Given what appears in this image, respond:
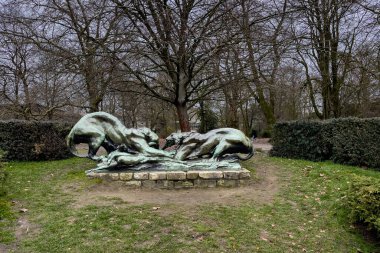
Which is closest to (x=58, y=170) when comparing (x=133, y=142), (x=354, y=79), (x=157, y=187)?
(x=133, y=142)

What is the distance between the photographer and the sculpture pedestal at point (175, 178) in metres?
6.90

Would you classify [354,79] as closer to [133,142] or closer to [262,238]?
[133,142]

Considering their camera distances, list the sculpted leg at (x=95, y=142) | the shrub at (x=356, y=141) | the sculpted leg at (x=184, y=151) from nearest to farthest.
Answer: the sculpted leg at (x=95, y=142) < the sculpted leg at (x=184, y=151) < the shrub at (x=356, y=141)

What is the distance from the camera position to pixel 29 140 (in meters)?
10.1

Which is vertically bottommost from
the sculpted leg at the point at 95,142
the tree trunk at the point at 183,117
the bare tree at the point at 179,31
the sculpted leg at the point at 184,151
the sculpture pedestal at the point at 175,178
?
the sculpture pedestal at the point at 175,178

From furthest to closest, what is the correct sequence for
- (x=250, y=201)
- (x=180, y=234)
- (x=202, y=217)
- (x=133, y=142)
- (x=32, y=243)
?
(x=133, y=142) < (x=250, y=201) < (x=202, y=217) < (x=180, y=234) < (x=32, y=243)

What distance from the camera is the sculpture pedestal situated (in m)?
6.90

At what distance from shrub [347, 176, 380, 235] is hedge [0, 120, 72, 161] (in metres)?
8.67

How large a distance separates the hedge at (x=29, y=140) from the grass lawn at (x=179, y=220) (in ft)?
10.3

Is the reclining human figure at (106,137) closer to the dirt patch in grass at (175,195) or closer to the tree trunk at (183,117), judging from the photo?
the dirt patch in grass at (175,195)

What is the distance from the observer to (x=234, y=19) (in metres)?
9.94

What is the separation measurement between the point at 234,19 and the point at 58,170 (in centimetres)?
666

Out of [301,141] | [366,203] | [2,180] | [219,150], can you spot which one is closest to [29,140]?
[2,180]

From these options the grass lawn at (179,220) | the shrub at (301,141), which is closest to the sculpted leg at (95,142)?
the grass lawn at (179,220)
